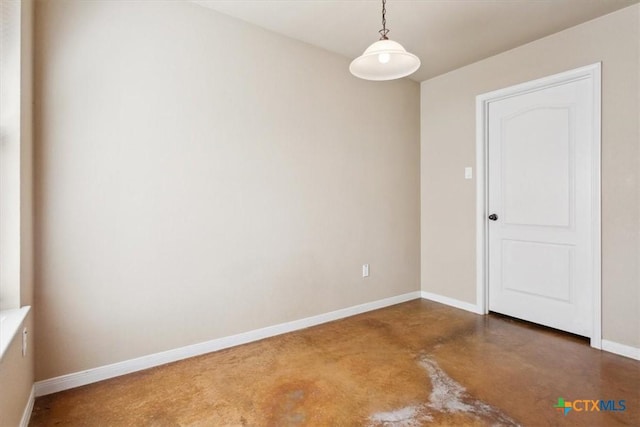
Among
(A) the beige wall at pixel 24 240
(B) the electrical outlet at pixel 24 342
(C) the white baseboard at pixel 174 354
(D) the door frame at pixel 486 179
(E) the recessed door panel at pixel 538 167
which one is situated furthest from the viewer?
(E) the recessed door panel at pixel 538 167

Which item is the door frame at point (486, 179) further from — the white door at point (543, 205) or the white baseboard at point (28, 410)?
the white baseboard at point (28, 410)

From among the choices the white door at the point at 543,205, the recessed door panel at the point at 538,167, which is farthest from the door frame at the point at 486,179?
the recessed door panel at the point at 538,167

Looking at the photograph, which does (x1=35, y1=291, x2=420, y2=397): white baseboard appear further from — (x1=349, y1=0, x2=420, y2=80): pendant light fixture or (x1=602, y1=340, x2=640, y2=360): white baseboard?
(x1=349, y1=0, x2=420, y2=80): pendant light fixture

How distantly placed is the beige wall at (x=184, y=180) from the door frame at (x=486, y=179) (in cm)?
115

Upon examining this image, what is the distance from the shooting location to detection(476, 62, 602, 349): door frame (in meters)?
2.60

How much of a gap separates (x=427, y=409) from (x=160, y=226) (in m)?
2.07

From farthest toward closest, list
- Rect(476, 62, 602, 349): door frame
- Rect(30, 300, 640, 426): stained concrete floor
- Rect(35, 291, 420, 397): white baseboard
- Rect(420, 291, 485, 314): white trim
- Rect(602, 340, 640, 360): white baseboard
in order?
Rect(420, 291, 485, 314): white trim < Rect(476, 62, 602, 349): door frame < Rect(602, 340, 640, 360): white baseboard < Rect(35, 291, 420, 397): white baseboard < Rect(30, 300, 640, 426): stained concrete floor

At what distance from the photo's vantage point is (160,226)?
234 cm

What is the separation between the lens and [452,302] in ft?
12.1

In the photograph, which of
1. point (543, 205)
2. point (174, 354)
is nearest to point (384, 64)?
point (543, 205)

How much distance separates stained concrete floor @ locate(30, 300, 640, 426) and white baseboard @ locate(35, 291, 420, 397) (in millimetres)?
54

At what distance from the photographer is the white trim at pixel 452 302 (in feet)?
11.4

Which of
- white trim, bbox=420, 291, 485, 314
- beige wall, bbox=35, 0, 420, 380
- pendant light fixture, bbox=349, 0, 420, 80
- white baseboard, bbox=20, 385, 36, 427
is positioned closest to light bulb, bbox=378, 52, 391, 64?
pendant light fixture, bbox=349, 0, 420, 80

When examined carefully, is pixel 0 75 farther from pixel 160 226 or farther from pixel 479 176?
pixel 479 176
